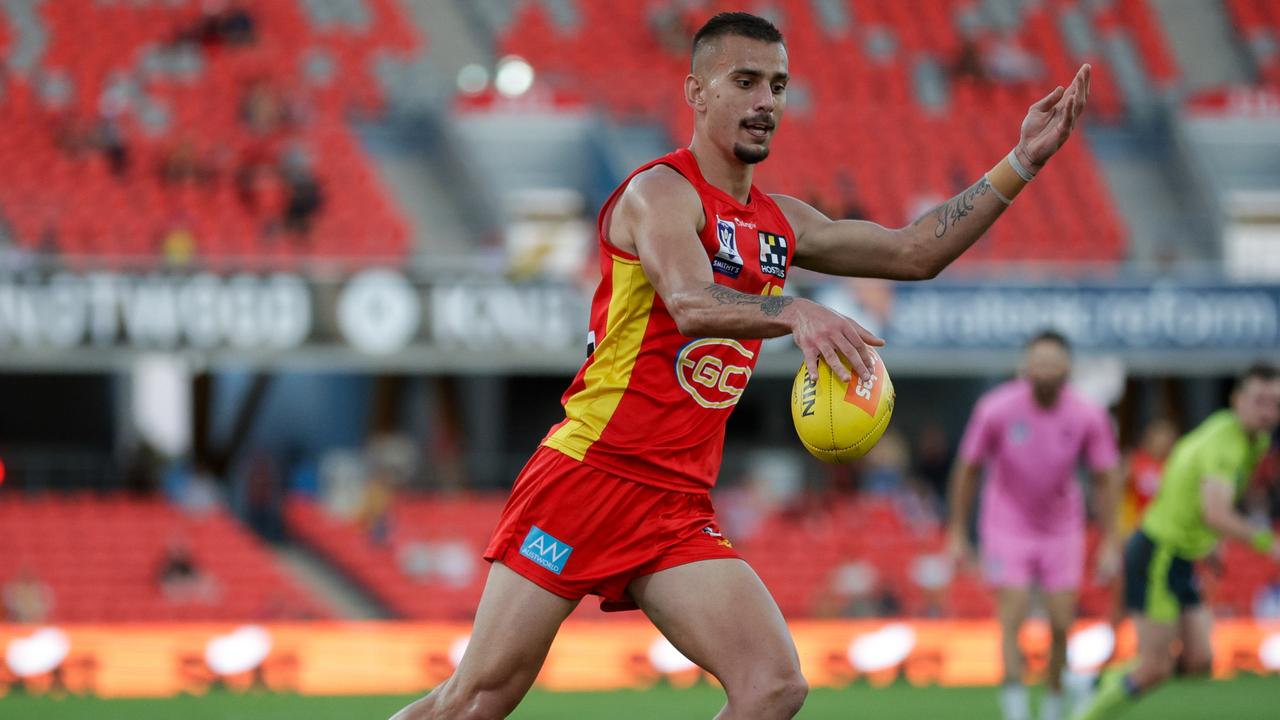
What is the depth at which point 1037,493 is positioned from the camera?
10.2 meters

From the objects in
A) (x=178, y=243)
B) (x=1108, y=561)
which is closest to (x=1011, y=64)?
(x=178, y=243)

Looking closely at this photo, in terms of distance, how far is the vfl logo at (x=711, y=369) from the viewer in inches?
205

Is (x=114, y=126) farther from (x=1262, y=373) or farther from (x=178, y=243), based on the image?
(x=1262, y=373)

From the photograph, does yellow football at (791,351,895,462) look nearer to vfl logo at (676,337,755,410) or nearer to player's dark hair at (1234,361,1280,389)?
vfl logo at (676,337,755,410)

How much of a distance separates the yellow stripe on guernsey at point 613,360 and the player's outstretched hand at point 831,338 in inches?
30.1

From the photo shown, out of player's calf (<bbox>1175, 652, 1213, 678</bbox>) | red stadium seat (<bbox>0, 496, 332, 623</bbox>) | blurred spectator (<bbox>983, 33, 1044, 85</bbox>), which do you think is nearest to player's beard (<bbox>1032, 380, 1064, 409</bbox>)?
player's calf (<bbox>1175, 652, 1213, 678</bbox>)

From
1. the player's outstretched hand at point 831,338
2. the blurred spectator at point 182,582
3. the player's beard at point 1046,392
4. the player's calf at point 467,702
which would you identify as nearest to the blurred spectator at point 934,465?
the blurred spectator at point 182,582

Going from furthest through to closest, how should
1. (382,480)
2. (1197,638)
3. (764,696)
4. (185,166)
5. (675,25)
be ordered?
1. (675,25)
2. (185,166)
3. (382,480)
4. (1197,638)
5. (764,696)

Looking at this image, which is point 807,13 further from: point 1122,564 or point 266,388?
point 1122,564

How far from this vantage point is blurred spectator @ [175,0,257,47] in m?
23.6

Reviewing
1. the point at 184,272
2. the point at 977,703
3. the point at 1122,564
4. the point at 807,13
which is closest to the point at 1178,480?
the point at 1122,564

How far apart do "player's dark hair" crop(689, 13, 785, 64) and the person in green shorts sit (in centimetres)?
468

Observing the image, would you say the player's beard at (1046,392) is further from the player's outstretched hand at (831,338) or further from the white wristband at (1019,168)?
the player's outstretched hand at (831,338)

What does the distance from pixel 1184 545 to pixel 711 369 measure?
196 inches
